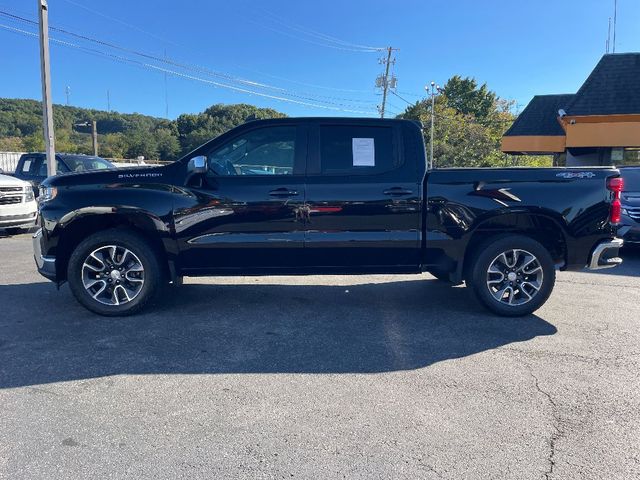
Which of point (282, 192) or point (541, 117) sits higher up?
point (541, 117)

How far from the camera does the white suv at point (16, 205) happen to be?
10500 mm

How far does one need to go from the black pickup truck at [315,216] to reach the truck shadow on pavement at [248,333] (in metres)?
0.44

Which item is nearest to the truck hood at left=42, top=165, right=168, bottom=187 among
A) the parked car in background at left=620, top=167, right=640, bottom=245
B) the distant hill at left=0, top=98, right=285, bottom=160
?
the parked car in background at left=620, top=167, right=640, bottom=245

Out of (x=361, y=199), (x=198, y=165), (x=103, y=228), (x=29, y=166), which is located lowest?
(x=103, y=228)

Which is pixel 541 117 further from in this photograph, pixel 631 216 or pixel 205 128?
pixel 205 128

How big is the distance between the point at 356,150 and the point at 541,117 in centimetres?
2232

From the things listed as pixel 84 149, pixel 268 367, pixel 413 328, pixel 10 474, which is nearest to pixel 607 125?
pixel 413 328

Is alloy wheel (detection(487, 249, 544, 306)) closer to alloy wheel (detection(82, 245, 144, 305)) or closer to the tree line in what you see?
alloy wheel (detection(82, 245, 144, 305))

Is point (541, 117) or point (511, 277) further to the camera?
point (541, 117)

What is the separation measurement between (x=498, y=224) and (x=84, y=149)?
6510cm

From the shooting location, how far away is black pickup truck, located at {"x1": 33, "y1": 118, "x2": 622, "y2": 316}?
16.6 feet

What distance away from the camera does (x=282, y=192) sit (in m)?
5.06

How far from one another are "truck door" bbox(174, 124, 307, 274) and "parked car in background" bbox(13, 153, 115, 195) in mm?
8830

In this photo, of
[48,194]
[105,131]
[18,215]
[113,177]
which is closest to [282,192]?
[113,177]
